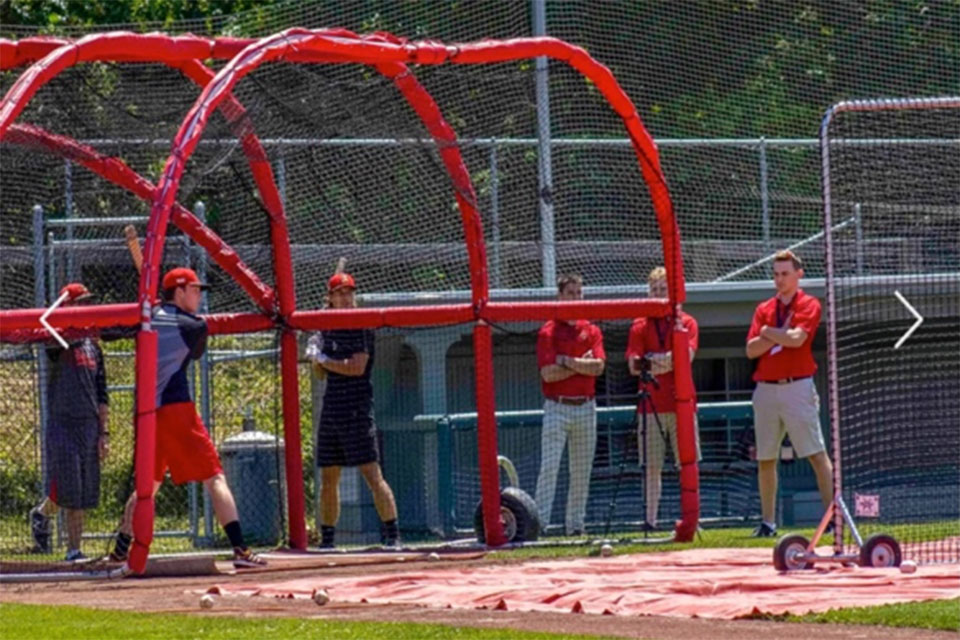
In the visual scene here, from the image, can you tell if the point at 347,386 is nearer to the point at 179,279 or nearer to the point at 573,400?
the point at 573,400

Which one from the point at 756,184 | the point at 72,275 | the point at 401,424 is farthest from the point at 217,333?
the point at 756,184

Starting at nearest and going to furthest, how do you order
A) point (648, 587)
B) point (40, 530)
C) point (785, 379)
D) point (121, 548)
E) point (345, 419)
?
point (648, 587) → point (121, 548) → point (785, 379) → point (40, 530) → point (345, 419)

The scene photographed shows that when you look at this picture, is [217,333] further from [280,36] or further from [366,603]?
[366,603]

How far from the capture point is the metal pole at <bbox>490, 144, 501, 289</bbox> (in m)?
19.0

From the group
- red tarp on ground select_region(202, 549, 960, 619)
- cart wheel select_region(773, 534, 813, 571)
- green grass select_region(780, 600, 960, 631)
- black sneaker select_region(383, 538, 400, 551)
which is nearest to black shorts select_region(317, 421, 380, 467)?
black sneaker select_region(383, 538, 400, 551)

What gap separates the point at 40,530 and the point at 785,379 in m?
5.54

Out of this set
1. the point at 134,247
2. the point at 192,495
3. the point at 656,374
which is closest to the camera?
the point at 134,247

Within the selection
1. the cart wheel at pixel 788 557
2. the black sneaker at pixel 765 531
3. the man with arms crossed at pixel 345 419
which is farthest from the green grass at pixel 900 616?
the man with arms crossed at pixel 345 419

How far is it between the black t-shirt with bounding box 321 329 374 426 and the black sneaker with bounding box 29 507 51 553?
2.20 m

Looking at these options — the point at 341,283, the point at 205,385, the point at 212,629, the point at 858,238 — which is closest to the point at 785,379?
the point at 341,283

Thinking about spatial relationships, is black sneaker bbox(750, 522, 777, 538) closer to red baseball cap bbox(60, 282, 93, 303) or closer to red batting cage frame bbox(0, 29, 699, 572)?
red batting cage frame bbox(0, 29, 699, 572)

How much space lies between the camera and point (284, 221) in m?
16.3

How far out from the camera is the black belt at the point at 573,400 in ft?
54.3

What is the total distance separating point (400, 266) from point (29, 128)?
5.43 metres
